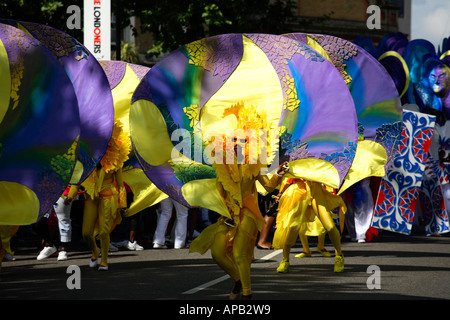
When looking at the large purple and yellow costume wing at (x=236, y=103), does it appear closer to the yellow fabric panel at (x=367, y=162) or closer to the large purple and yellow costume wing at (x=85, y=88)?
Answer: the large purple and yellow costume wing at (x=85, y=88)

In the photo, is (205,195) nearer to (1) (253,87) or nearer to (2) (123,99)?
(1) (253,87)

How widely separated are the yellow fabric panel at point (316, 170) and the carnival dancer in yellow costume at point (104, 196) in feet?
7.76

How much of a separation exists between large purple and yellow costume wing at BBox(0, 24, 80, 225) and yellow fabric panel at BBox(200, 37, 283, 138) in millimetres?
1656

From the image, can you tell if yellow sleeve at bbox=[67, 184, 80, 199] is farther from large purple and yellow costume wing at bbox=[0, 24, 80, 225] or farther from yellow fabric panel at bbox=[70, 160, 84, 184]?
large purple and yellow costume wing at bbox=[0, 24, 80, 225]

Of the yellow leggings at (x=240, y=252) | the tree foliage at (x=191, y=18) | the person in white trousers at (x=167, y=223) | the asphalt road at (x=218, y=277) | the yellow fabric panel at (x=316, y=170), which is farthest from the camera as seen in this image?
the tree foliage at (x=191, y=18)

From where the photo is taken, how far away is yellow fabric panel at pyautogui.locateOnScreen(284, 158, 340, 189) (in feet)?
28.0

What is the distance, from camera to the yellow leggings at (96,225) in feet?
31.7

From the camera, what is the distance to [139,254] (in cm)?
1159

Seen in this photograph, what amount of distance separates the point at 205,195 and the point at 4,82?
2187 millimetres

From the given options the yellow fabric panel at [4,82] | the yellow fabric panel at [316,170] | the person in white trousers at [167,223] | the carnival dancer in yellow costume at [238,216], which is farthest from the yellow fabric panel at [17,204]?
the person in white trousers at [167,223]

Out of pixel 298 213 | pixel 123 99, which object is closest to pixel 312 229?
pixel 298 213

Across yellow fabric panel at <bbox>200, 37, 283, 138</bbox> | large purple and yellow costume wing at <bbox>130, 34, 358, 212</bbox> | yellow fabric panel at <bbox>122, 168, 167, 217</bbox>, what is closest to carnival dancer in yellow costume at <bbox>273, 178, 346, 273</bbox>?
large purple and yellow costume wing at <bbox>130, 34, 358, 212</bbox>

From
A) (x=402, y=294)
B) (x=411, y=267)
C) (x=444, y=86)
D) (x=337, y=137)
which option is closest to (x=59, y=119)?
(x=337, y=137)

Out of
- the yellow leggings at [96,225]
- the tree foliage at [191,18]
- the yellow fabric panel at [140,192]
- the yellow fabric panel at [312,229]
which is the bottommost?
the yellow fabric panel at [312,229]
